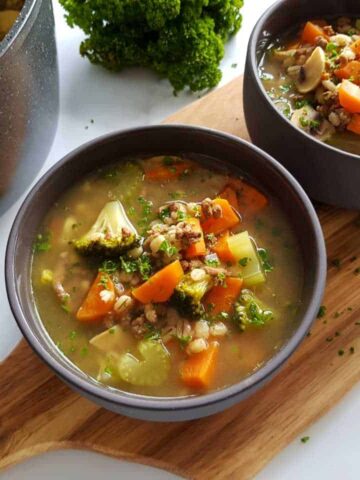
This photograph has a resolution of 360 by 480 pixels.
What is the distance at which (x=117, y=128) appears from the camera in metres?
2.90

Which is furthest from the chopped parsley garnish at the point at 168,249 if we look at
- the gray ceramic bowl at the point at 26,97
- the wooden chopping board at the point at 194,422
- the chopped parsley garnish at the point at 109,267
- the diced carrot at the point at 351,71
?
the diced carrot at the point at 351,71

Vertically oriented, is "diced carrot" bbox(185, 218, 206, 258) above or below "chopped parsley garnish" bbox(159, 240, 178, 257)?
below

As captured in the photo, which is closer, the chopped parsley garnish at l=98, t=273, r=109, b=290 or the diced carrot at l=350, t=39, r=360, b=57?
the chopped parsley garnish at l=98, t=273, r=109, b=290

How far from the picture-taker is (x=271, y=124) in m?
2.36

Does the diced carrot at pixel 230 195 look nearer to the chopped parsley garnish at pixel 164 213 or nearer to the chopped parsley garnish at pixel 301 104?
the chopped parsley garnish at pixel 164 213

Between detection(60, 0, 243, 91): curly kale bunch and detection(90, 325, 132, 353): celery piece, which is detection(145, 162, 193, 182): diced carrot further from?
detection(60, 0, 243, 91): curly kale bunch

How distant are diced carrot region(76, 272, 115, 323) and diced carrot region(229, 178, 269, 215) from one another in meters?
0.46

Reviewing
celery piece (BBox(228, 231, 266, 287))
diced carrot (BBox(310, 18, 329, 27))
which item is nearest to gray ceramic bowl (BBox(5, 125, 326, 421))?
celery piece (BBox(228, 231, 266, 287))

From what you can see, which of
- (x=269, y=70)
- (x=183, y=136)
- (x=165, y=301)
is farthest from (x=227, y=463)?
(x=269, y=70)

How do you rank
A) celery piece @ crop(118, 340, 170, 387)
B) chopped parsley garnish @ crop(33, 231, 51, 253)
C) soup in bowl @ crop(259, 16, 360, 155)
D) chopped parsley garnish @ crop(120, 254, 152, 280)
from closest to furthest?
celery piece @ crop(118, 340, 170, 387) → chopped parsley garnish @ crop(120, 254, 152, 280) → chopped parsley garnish @ crop(33, 231, 51, 253) → soup in bowl @ crop(259, 16, 360, 155)

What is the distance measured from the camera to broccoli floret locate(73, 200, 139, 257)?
2.07 metres

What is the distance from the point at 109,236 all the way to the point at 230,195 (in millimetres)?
391

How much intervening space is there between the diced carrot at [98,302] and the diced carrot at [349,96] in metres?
0.91

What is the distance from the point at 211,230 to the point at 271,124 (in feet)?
1.39
